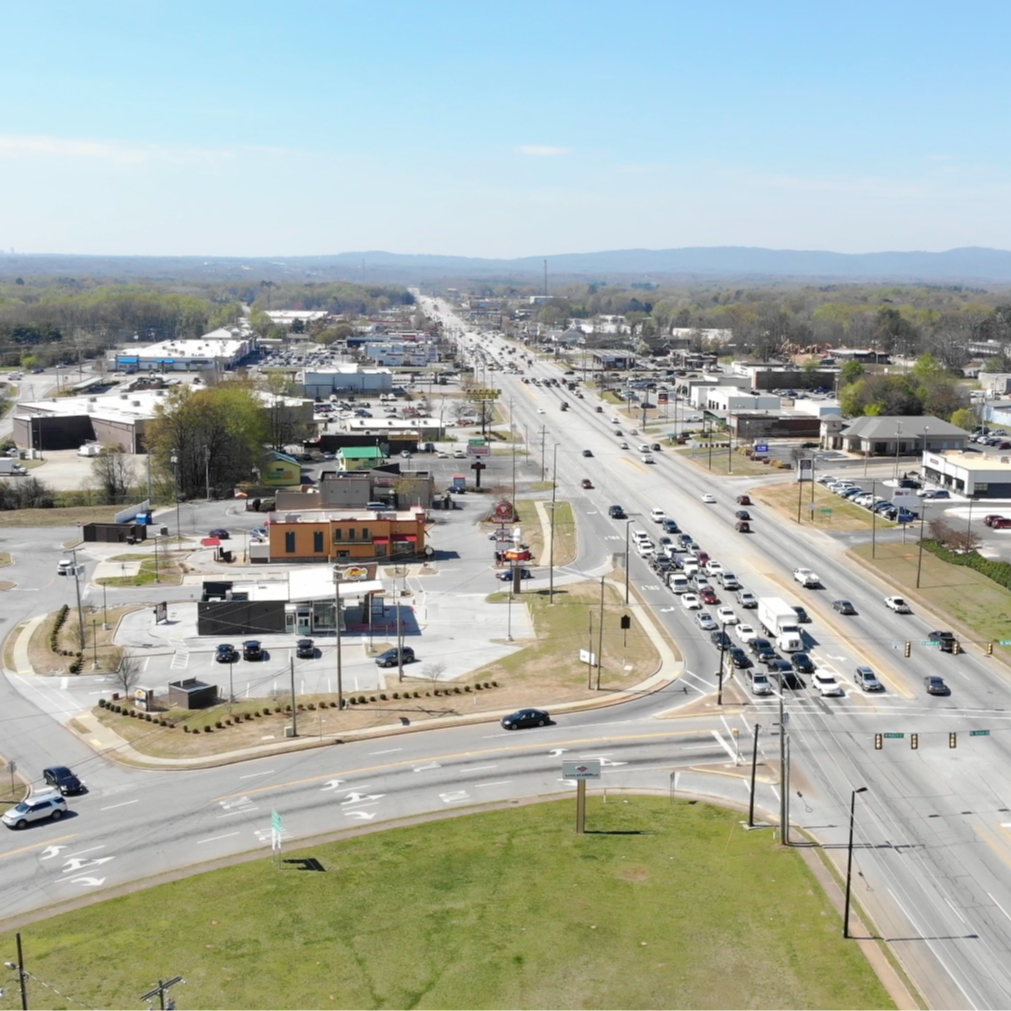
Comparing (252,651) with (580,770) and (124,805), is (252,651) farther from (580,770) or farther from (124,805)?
(580,770)

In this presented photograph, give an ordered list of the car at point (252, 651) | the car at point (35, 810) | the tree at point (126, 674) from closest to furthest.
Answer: the car at point (35, 810), the tree at point (126, 674), the car at point (252, 651)

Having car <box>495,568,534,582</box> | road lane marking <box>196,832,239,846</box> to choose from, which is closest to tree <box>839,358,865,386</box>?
car <box>495,568,534,582</box>

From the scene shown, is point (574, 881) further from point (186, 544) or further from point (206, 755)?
point (186, 544)

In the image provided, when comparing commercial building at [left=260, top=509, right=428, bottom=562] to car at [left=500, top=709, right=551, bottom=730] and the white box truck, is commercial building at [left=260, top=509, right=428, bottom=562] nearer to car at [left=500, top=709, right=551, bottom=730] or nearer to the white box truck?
the white box truck

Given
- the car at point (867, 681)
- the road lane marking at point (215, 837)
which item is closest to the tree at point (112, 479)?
the road lane marking at point (215, 837)

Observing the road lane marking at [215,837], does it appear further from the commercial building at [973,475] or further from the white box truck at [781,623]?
the commercial building at [973,475]

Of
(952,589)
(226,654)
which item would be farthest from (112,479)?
(952,589)

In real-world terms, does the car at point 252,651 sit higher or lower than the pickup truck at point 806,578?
lower
